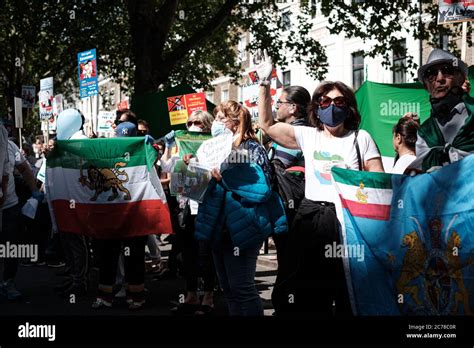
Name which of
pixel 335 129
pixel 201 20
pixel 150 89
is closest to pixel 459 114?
pixel 335 129

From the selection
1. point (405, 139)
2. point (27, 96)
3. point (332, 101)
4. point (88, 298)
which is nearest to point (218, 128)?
point (332, 101)

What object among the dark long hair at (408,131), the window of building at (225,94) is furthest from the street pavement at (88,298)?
the window of building at (225,94)

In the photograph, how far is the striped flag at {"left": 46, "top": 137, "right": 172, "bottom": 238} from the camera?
8398mm

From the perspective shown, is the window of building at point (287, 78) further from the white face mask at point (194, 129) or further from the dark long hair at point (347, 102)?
the dark long hair at point (347, 102)

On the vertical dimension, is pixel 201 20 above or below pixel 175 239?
above

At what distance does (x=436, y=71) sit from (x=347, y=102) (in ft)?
1.87

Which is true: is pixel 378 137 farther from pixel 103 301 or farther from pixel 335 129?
pixel 335 129

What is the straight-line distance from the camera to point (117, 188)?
8.52 metres

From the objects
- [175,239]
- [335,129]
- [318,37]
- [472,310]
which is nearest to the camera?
[472,310]

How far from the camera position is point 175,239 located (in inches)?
409

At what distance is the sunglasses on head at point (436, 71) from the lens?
16.2ft

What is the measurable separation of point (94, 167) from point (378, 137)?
4514 mm
